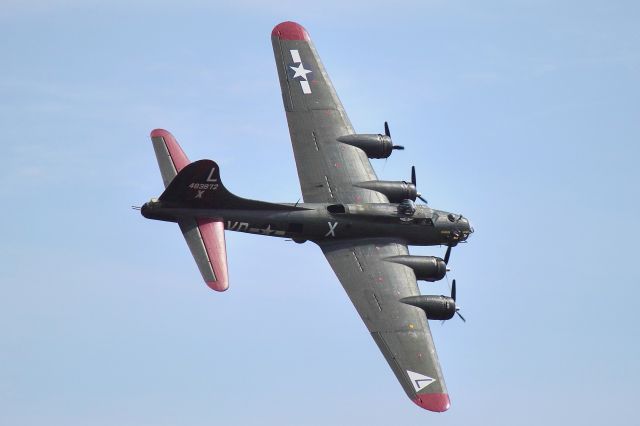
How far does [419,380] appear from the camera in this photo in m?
75.5

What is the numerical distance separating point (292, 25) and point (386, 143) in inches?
393

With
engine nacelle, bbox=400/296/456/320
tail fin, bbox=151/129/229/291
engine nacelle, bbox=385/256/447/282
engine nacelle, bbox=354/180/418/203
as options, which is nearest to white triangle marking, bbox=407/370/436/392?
engine nacelle, bbox=400/296/456/320

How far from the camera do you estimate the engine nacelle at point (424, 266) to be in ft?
270

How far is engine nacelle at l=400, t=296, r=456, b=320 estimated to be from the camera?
79.7 metres

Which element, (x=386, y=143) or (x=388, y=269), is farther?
(x=386, y=143)

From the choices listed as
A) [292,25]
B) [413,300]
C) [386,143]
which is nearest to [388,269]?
[413,300]

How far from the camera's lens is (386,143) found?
3457 inches

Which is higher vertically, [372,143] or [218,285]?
[372,143]

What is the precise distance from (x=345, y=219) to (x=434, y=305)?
22.2ft

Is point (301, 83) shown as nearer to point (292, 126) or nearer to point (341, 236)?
point (292, 126)

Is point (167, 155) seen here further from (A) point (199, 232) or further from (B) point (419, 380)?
(B) point (419, 380)

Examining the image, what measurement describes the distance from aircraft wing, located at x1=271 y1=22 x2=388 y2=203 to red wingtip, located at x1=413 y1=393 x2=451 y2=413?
44.9 feet

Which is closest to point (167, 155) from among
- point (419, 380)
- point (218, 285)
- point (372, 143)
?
point (218, 285)

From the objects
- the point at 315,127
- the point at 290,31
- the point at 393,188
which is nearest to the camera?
the point at 393,188
